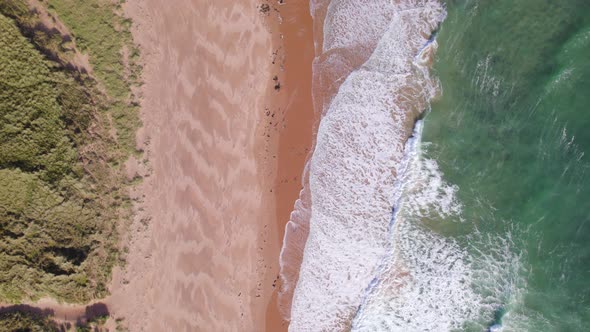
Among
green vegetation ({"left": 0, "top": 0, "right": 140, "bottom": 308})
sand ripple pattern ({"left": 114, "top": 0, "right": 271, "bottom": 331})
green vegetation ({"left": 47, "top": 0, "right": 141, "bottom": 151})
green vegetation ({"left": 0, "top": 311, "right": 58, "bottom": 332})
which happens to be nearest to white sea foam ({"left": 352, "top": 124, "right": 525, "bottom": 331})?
sand ripple pattern ({"left": 114, "top": 0, "right": 271, "bottom": 331})

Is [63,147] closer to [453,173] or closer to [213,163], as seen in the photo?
[213,163]

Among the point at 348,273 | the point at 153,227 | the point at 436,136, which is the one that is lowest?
the point at 348,273

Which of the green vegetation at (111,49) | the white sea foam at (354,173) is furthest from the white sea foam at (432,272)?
the green vegetation at (111,49)

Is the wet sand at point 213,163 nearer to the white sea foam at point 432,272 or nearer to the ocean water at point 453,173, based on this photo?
the ocean water at point 453,173

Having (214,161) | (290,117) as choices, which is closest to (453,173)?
(290,117)

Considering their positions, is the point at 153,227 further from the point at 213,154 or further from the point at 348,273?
the point at 348,273

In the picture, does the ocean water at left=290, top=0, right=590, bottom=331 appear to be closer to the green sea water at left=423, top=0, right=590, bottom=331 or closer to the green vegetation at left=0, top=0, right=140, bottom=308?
the green sea water at left=423, top=0, right=590, bottom=331

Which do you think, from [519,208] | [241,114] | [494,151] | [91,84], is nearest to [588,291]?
[519,208]
